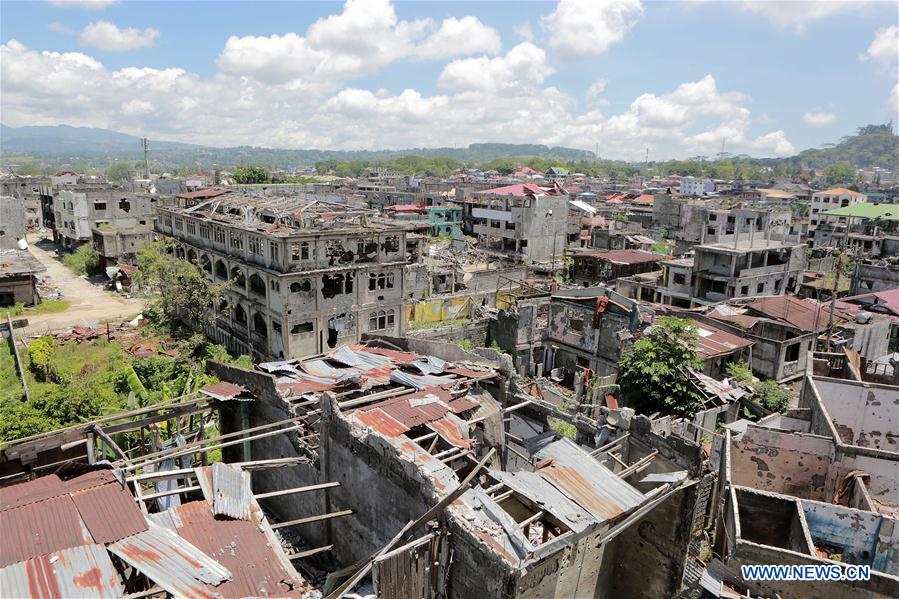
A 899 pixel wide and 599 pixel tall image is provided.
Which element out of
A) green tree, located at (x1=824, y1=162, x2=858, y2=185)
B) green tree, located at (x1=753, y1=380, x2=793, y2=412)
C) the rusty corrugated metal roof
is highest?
green tree, located at (x1=824, y1=162, x2=858, y2=185)

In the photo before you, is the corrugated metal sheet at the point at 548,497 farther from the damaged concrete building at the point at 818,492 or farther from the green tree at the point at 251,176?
the green tree at the point at 251,176

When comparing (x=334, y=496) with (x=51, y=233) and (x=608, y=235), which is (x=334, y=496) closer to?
(x=608, y=235)

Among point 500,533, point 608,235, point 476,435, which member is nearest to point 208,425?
point 476,435

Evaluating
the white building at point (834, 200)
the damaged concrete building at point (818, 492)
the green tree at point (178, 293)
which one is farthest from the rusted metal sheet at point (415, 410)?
the white building at point (834, 200)

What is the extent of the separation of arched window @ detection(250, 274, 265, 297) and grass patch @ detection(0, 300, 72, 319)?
19851 mm

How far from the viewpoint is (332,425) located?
11336 mm

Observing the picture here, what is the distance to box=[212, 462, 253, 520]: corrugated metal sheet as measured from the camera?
377 inches

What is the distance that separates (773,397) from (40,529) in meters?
24.6

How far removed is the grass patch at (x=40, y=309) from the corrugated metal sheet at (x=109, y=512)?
1511 inches

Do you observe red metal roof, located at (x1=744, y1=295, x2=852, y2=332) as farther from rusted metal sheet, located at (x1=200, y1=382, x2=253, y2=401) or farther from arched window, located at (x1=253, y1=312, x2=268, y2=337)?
arched window, located at (x1=253, y1=312, x2=268, y2=337)

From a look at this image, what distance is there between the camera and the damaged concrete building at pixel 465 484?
8422 mm

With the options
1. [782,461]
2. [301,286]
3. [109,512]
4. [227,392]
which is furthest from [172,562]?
[301,286]

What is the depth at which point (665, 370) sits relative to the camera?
2312 centimetres

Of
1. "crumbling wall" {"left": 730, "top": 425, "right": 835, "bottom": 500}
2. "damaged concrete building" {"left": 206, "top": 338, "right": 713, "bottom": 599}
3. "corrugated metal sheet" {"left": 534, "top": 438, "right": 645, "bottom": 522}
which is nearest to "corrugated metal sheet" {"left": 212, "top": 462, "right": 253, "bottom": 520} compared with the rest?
"damaged concrete building" {"left": 206, "top": 338, "right": 713, "bottom": 599}
